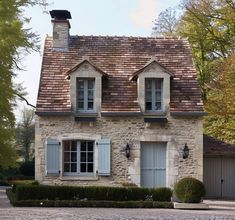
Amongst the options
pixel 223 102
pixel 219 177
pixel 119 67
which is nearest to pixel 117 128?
pixel 119 67

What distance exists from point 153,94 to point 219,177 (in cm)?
627

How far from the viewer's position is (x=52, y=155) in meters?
25.9

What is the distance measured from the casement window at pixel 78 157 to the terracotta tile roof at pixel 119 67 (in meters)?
1.64

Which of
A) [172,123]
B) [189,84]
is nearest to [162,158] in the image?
[172,123]

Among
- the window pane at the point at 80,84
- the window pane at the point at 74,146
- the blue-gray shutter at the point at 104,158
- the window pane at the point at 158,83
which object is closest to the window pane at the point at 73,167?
the window pane at the point at 74,146

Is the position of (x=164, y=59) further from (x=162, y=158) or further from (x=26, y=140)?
Answer: (x=26, y=140)

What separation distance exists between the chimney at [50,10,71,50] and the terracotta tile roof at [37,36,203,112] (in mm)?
323

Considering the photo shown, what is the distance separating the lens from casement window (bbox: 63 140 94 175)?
26.2 metres

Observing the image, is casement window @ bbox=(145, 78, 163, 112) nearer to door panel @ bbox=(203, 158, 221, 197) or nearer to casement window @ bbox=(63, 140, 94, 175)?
casement window @ bbox=(63, 140, 94, 175)

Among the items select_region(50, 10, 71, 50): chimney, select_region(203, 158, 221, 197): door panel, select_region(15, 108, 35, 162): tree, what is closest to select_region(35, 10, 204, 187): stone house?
select_region(50, 10, 71, 50): chimney

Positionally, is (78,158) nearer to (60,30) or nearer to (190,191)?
(190,191)

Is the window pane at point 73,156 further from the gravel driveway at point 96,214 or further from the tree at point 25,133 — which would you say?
the tree at point 25,133

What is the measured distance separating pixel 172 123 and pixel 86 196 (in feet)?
18.1

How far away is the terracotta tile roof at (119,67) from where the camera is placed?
26.5 meters
